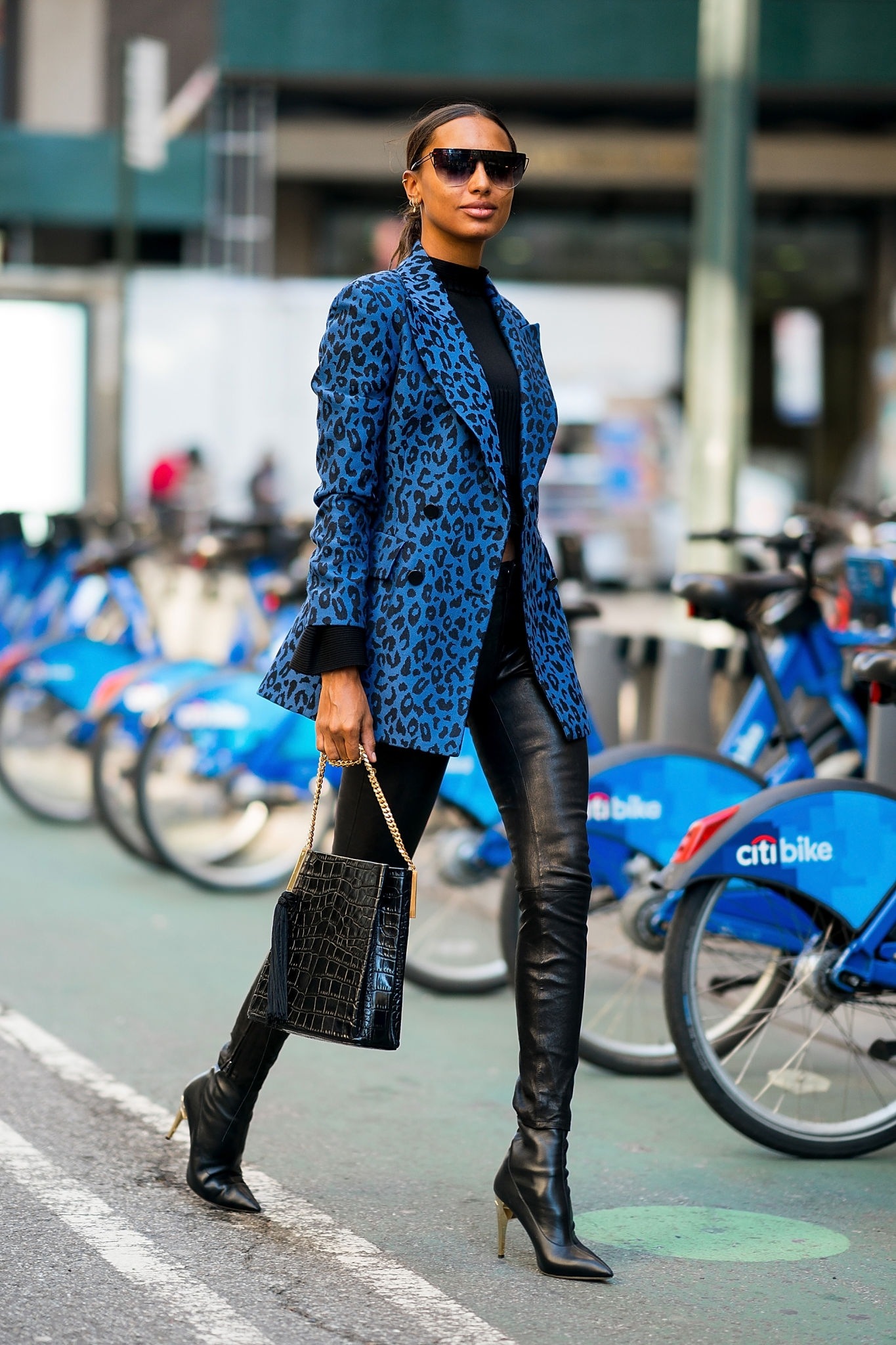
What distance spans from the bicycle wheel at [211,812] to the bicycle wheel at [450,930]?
3.25 feet

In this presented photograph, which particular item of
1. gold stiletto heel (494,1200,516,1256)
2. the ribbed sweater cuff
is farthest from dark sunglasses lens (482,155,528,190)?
gold stiletto heel (494,1200,516,1256)

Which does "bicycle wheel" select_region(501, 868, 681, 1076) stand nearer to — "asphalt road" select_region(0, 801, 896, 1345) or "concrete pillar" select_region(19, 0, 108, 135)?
"asphalt road" select_region(0, 801, 896, 1345)

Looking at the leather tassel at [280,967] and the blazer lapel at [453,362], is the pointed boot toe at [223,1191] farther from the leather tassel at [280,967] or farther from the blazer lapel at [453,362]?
the blazer lapel at [453,362]

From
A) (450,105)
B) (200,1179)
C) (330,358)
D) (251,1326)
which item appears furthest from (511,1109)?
(450,105)

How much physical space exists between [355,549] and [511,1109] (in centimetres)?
181

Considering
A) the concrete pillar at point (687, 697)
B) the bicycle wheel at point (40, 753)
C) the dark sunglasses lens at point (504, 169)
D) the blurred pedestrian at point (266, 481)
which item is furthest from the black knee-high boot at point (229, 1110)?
the blurred pedestrian at point (266, 481)

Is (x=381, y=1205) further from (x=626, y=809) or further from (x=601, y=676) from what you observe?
(x=601, y=676)

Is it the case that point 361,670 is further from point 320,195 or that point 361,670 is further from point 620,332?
point 320,195

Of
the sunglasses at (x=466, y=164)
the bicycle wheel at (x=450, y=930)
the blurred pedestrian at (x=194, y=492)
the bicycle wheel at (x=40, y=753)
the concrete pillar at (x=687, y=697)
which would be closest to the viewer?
the sunglasses at (x=466, y=164)

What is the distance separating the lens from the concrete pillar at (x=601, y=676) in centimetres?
710

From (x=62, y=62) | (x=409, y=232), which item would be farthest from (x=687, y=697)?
(x=62, y=62)

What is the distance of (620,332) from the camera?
23.1 metres

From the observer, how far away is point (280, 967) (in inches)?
149

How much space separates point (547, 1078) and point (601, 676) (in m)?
3.57
